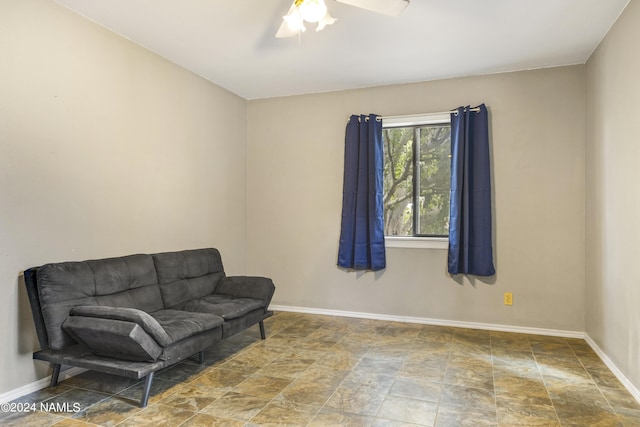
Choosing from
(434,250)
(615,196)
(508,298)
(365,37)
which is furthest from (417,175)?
(615,196)

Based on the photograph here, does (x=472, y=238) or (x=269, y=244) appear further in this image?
(x=269, y=244)

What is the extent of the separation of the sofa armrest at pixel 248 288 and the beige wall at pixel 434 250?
3.73 feet

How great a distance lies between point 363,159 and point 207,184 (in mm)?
1720

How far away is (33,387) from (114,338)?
2.66 ft

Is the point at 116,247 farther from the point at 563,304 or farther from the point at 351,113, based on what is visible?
the point at 563,304

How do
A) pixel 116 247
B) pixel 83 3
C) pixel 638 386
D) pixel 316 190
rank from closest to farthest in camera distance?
pixel 638 386, pixel 83 3, pixel 116 247, pixel 316 190

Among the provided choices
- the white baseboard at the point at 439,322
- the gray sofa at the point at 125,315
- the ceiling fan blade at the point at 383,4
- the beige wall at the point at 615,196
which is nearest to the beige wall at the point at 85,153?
the gray sofa at the point at 125,315

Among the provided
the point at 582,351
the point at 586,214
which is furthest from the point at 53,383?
the point at 586,214

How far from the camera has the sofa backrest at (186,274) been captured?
3318 millimetres

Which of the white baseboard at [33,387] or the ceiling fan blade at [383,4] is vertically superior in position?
the ceiling fan blade at [383,4]

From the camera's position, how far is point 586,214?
375cm

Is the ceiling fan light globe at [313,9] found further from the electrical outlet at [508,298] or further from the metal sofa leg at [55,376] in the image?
the electrical outlet at [508,298]

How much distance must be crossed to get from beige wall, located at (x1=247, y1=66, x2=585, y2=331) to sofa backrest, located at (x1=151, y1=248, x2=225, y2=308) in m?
1.16

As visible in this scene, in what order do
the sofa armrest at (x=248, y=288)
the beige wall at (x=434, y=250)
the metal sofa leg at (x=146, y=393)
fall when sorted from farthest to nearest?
the beige wall at (x=434, y=250), the sofa armrest at (x=248, y=288), the metal sofa leg at (x=146, y=393)
